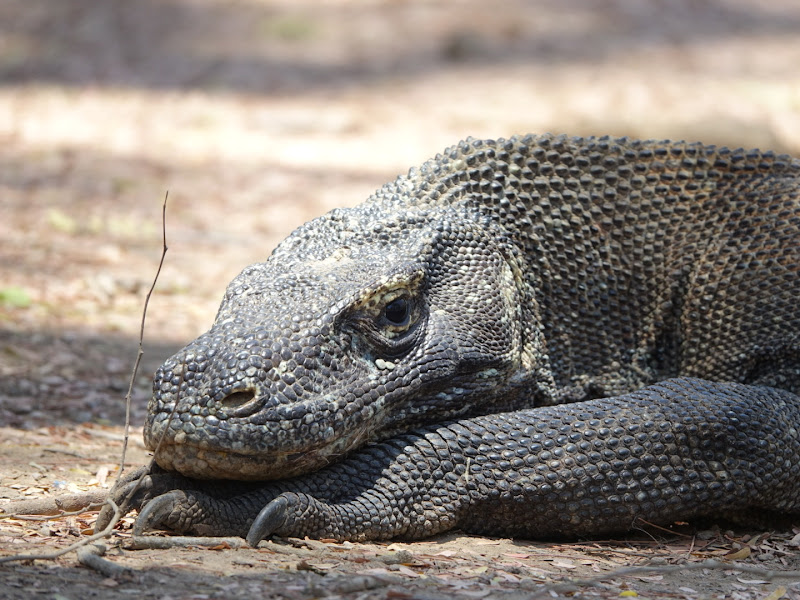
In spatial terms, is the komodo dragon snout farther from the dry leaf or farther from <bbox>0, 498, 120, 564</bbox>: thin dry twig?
the dry leaf

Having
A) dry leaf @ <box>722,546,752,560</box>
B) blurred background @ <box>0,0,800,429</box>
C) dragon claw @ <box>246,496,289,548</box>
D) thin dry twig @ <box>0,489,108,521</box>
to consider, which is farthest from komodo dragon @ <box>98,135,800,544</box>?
blurred background @ <box>0,0,800,429</box>

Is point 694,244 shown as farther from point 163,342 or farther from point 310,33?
point 310,33

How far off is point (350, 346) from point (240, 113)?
1349 centimetres

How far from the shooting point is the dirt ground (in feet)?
12.6

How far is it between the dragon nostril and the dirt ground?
57 cm

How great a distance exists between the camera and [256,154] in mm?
15062

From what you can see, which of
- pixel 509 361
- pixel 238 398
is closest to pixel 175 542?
pixel 238 398

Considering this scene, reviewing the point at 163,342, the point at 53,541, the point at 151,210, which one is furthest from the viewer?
the point at 151,210

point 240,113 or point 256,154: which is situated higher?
point 240,113

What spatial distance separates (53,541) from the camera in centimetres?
385

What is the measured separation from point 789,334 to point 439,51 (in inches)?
641

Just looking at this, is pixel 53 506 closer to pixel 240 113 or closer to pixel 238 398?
pixel 238 398

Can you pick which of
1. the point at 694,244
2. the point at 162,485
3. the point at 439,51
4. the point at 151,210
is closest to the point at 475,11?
the point at 439,51

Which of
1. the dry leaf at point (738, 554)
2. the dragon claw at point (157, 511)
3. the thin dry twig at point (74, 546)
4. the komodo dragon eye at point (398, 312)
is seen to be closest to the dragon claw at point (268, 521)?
the dragon claw at point (157, 511)
